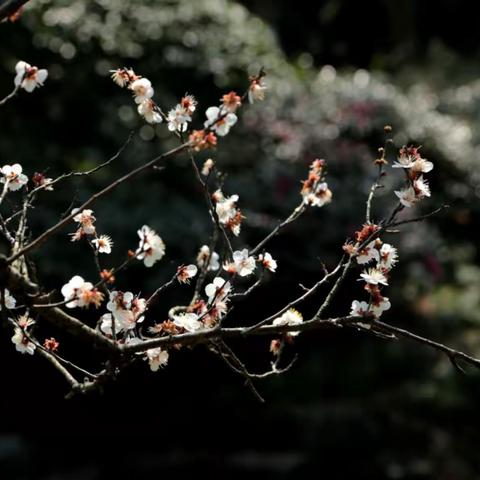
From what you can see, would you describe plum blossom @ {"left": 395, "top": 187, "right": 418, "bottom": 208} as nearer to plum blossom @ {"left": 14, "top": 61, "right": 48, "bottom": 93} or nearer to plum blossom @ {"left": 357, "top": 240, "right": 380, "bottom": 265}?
plum blossom @ {"left": 357, "top": 240, "right": 380, "bottom": 265}

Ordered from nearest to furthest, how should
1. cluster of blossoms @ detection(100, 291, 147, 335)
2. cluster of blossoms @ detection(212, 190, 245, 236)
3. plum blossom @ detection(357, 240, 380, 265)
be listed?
cluster of blossoms @ detection(100, 291, 147, 335), plum blossom @ detection(357, 240, 380, 265), cluster of blossoms @ detection(212, 190, 245, 236)

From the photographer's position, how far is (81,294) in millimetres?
1806

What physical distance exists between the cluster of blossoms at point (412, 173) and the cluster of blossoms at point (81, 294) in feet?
2.38

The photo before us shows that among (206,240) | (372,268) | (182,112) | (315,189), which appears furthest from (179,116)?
(206,240)

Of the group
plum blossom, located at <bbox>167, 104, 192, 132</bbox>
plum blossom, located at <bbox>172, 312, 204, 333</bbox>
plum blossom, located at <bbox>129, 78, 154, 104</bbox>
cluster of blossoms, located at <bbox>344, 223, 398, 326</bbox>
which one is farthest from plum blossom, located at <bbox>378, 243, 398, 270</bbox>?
plum blossom, located at <bbox>129, 78, 154, 104</bbox>

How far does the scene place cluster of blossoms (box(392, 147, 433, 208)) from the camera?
1993 millimetres

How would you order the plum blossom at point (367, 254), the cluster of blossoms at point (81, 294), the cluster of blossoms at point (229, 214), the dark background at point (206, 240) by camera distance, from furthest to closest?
the dark background at point (206, 240) < the cluster of blossoms at point (229, 214) < the plum blossom at point (367, 254) < the cluster of blossoms at point (81, 294)

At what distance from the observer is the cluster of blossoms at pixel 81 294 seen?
5.84 feet

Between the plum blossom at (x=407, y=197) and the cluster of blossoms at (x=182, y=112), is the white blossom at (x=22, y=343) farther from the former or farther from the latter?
the plum blossom at (x=407, y=197)

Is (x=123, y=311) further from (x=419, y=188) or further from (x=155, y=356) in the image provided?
(x=419, y=188)

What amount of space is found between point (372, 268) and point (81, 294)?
675 mm

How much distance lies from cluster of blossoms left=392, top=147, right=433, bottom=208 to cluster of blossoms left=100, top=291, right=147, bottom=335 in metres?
0.65

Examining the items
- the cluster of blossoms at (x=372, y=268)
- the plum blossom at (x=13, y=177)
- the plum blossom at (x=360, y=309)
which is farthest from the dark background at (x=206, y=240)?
the plum blossom at (x=360, y=309)

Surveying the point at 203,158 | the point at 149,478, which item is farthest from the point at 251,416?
the point at 203,158
